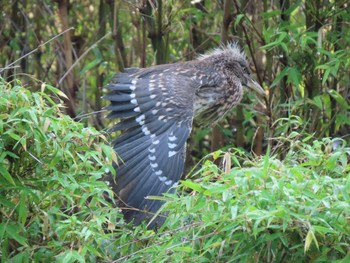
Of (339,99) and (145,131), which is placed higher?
→ (145,131)

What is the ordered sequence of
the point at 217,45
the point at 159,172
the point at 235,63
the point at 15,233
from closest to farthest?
the point at 15,233, the point at 159,172, the point at 235,63, the point at 217,45

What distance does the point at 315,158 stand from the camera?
147 inches

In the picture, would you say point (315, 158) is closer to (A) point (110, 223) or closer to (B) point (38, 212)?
(A) point (110, 223)

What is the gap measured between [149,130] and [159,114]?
0.47 ft

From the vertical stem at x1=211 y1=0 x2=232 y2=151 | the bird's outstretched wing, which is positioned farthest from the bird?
the vertical stem at x1=211 y1=0 x2=232 y2=151

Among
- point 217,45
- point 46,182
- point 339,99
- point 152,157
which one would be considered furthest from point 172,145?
point 217,45

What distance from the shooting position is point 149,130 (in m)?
5.41

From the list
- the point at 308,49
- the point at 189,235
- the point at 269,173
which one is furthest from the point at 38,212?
the point at 308,49

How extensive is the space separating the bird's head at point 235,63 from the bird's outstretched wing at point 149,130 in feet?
2.07

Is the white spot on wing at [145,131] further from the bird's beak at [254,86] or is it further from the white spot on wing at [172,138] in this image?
the bird's beak at [254,86]

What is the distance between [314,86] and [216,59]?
0.70 meters

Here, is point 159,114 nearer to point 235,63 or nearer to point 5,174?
point 235,63

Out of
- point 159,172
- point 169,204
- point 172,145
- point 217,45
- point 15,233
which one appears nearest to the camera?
point 169,204

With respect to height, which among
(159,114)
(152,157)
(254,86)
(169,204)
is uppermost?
(169,204)
